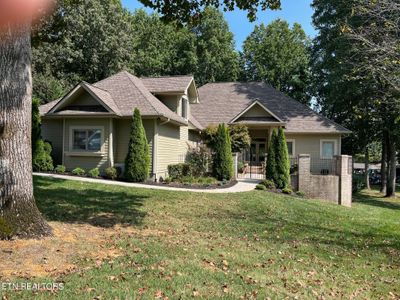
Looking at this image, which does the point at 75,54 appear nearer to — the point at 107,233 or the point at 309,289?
the point at 107,233

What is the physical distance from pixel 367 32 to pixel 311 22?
19954mm

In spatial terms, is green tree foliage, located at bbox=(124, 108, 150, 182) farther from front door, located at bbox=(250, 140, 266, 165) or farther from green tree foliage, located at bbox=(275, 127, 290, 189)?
front door, located at bbox=(250, 140, 266, 165)

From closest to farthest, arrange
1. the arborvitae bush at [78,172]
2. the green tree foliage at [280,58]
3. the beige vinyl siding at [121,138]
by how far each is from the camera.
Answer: the arborvitae bush at [78,172]
the beige vinyl siding at [121,138]
the green tree foliage at [280,58]

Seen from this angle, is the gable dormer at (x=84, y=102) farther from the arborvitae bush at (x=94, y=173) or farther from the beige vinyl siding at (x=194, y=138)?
the beige vinyl siding at (x=194, y=138)

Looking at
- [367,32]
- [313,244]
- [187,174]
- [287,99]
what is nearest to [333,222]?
[313,244]

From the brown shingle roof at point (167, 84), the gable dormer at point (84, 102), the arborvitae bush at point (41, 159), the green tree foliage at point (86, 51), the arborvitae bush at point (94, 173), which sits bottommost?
the arborvitae bush at point (94, 173)

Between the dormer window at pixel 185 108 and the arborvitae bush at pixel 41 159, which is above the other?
the dormer window at pixel 185 108

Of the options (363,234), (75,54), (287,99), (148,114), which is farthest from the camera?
(75,54)

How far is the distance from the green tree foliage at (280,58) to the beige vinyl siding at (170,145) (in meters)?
23.3

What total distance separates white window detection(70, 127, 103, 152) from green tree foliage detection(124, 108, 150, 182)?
2215mm

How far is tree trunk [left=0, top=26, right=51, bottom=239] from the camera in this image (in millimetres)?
5965

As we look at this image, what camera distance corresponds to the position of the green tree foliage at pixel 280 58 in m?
42.6

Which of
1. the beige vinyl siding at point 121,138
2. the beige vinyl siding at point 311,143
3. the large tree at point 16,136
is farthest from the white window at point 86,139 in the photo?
the beige vinyl siding at point 311,143

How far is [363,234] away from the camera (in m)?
9.66
